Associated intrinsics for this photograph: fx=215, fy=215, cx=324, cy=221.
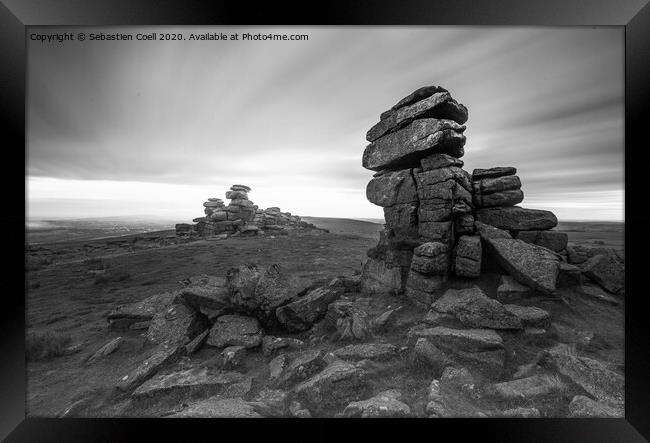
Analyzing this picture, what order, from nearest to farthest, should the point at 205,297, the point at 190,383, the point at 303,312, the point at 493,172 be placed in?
the point at 190,383, the point at 303,312, the point at 205,297, the point at 493,172

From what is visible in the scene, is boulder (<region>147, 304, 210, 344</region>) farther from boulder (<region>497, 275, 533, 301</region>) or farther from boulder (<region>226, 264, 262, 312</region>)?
boulder (<region>497, 275, 533, 301</region>)

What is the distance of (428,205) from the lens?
9.84m

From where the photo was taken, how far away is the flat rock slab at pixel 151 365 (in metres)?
6.66

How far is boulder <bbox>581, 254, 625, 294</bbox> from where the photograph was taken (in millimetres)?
9188

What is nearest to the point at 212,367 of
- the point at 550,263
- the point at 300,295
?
the point at 300,295

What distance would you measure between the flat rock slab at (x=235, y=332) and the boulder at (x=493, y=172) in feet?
40.9

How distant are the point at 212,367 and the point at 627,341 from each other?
1195 centimetres

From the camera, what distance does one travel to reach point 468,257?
9219 millimetres

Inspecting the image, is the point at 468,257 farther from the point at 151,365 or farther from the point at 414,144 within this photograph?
the point at 151,365

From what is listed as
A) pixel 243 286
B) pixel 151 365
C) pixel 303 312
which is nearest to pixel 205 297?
pixel 243 286

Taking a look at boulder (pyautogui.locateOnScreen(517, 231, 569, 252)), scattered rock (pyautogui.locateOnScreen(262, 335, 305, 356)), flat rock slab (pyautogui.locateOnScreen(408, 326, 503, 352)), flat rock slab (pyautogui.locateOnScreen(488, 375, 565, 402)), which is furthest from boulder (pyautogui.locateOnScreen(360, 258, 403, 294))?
boulder (pyautogui.locateOnScreen(517, 231, 569, 252))

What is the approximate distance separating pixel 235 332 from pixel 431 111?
12457 millimetres

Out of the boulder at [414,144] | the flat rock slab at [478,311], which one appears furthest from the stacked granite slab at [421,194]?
the flat rock slab at [478,311]

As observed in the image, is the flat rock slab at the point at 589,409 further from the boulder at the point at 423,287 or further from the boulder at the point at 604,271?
the boulder at the point at 604,271
